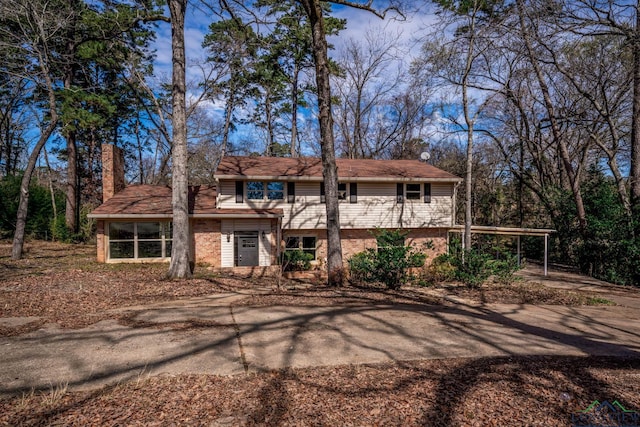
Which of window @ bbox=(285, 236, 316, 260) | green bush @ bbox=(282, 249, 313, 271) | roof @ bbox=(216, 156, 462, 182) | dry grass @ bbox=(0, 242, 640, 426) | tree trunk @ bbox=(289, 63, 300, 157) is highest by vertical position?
tree trunk @ bbox=(289, 63, 300, 157)

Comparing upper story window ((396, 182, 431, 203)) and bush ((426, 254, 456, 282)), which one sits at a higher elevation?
upper story window ((396, 182, 431, 203))

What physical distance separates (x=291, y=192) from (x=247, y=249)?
11.3ft

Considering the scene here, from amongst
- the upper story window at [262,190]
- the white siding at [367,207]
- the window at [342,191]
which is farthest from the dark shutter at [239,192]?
the window at [342,191]

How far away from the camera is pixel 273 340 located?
4516 mm

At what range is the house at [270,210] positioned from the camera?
47.2 feet

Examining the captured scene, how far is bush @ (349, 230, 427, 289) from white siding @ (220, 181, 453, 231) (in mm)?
6002

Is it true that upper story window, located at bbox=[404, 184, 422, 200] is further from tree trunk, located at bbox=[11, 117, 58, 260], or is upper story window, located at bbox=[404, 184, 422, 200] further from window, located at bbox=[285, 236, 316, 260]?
tree trunk, located at bbox=[11, 117, 58, 260]

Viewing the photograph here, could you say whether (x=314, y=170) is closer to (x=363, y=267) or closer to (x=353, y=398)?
(x=363, y=267)

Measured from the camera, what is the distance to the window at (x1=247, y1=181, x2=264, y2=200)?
51.6 feet

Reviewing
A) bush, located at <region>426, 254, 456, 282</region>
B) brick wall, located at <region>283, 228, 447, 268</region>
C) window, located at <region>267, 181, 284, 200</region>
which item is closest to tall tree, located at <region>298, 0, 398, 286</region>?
bush, located at <region>426, 254, 456, 282</region>

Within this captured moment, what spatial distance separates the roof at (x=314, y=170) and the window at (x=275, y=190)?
490 millimetres

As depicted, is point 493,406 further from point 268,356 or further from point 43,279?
point 43,279

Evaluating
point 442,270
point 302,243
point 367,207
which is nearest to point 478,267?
point 442,270

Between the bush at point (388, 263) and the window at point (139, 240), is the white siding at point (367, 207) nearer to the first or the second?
the window at point (139, 240)
